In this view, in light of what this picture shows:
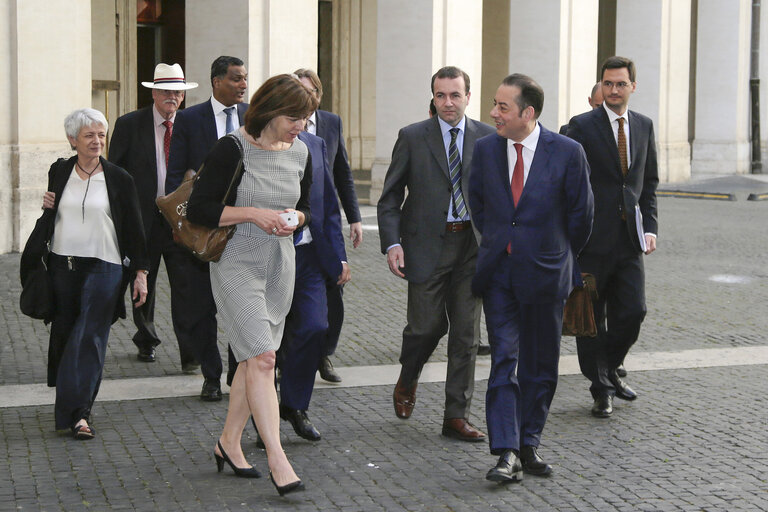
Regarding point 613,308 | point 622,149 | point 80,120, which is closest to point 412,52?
point 622,149

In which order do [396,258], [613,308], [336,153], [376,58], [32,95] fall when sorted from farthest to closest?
1. [376,58]
2. [32,95]
3. [336,153]
4. [613,308]
5. [396,258]

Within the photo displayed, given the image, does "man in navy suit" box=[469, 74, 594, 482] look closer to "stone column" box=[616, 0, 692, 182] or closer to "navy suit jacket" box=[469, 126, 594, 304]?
"navy suit jacket" box=[469, 126, 594, 304]

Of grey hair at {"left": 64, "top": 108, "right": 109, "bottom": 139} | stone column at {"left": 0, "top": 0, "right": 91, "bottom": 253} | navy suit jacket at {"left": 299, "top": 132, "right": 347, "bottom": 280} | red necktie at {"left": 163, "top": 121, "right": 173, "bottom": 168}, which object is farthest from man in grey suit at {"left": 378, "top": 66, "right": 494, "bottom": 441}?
stone column at {"left": 0, "top": 0, "right": 91, "bottom": 253}

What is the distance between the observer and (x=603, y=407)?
7.22 metres

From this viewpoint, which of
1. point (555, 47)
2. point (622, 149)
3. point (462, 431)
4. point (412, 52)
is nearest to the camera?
point (462, 431)

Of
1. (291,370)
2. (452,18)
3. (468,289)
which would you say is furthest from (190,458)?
(452,18)

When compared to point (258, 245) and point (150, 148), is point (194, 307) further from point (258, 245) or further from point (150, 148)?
point (258, 245)

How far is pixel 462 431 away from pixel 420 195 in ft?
4.11

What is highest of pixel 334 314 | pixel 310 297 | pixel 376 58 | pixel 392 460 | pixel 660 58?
pixel 660 58

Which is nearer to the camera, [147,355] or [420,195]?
[420,195]

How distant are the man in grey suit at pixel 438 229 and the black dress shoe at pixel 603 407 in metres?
0.87

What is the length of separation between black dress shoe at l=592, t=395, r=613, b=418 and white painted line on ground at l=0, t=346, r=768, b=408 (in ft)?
3.53

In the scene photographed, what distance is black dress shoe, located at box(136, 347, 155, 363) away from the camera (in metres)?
8.51

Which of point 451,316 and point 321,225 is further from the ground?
point 321,225
